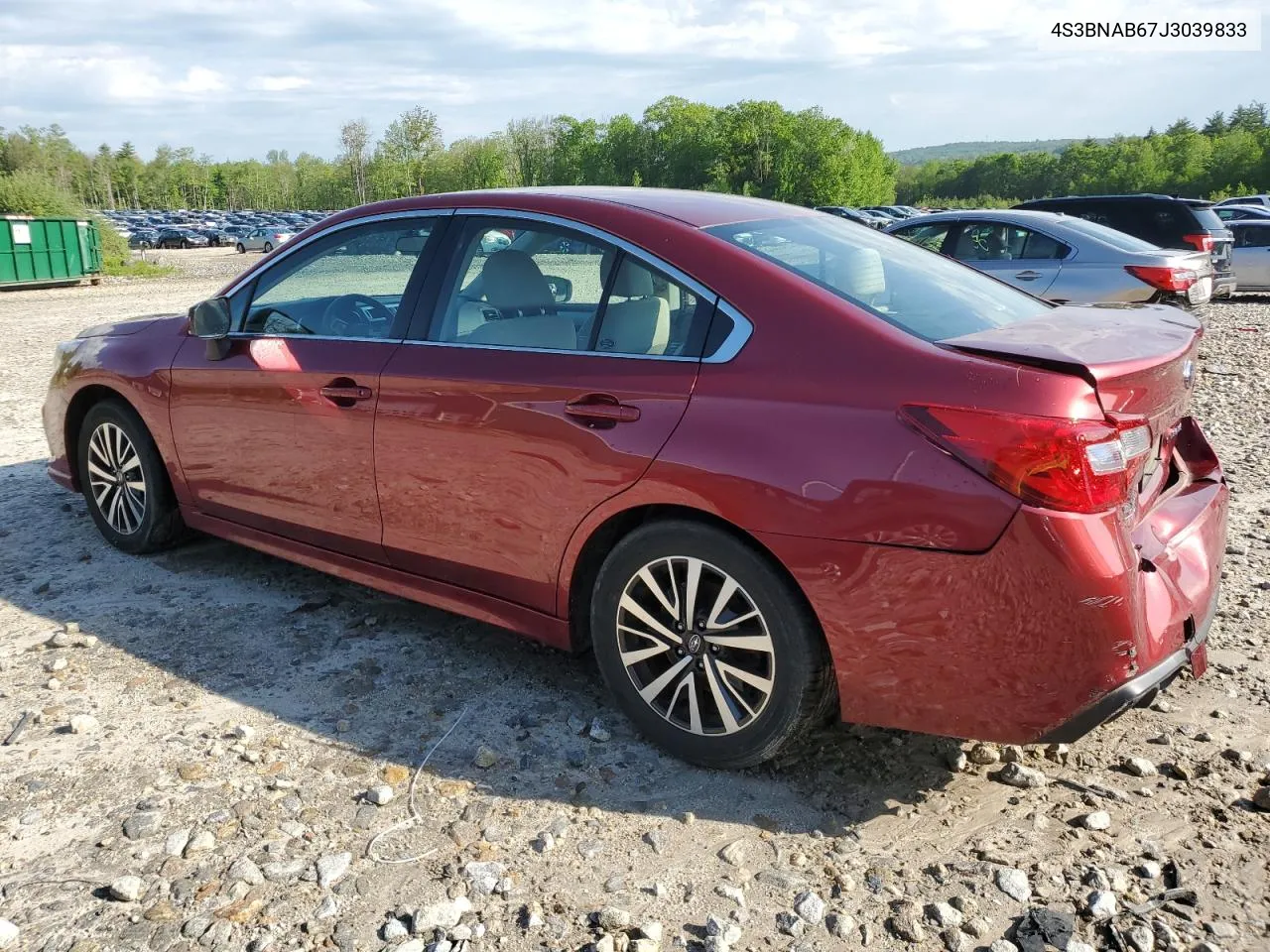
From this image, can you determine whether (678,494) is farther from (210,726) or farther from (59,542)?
(59,542)

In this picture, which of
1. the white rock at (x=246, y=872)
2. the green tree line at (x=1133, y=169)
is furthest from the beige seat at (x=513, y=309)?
the green tree line at (x=1133, y=169)

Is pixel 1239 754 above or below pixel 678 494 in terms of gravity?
below

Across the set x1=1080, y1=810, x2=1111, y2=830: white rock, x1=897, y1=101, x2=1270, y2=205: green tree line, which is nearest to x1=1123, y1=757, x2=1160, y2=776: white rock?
x1=1080, y1=810, x2=1111, y2=830: white rock

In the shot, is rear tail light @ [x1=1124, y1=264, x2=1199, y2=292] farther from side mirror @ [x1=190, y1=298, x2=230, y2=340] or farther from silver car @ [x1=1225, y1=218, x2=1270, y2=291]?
side mirror @ [x1=190, y1=298, x2=230, y2=340]

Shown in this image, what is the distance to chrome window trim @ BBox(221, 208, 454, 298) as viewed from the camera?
4.06 metres

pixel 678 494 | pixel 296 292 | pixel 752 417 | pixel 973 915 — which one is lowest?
pixel 973 915

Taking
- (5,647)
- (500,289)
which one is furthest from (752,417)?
(5,647)

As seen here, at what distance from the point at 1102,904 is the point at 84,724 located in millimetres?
3140

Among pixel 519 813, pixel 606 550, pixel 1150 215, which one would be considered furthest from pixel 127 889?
pixel 1150 215

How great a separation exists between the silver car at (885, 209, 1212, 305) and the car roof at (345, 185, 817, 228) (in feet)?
23.3

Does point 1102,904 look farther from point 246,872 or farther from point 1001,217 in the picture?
point 1001,217

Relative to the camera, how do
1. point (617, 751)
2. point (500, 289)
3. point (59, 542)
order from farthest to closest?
point (59, 542)
point (500, 289)
point (617, 751)

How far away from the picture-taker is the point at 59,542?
5562 mm

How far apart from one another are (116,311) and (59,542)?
1790 centimetres
